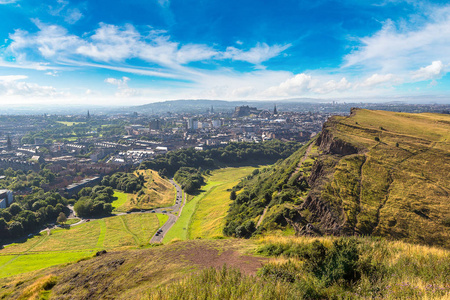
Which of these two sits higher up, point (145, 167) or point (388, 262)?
point (388, 262)

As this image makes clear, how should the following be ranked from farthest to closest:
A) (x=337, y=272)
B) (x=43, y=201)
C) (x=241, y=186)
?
(x=241, y=186) → (x=43, y=201) → (x=337, y=272)

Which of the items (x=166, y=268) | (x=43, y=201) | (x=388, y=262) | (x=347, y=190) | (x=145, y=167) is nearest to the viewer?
(x=388, y=262)

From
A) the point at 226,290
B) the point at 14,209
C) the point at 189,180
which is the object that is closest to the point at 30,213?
the point at 14,209

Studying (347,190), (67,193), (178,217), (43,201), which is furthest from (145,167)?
(347,190)

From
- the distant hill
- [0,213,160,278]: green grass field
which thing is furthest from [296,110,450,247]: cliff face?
[0,213,160,278]: green grass field

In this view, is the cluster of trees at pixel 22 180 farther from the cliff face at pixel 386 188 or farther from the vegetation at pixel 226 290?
the vegetation at pixel 226 290

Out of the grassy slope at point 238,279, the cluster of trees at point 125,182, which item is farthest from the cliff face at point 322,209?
the cluster of trees at point 125,182

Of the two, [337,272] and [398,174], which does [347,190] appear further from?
[337,272]

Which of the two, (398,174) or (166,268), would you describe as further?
(398,174)
